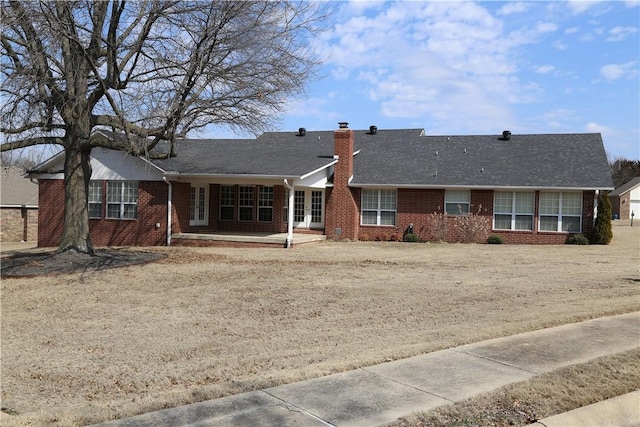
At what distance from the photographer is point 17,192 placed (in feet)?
132

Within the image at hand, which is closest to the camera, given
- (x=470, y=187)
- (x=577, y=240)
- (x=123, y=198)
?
(x=577, y=240)

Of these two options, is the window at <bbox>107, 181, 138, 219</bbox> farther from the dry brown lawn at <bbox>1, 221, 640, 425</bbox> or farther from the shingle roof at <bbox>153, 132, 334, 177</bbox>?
the dry brown lawn at <bbox>1, 221, 640, 425</bbox>

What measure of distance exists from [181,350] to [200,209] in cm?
1875

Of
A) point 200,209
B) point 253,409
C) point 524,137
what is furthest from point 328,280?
point 524,137

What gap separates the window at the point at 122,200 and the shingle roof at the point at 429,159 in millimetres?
1733

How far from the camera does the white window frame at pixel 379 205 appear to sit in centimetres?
2650

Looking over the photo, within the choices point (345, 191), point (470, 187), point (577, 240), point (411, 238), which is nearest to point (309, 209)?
point (345, 191)

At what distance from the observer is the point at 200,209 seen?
26.7 metres

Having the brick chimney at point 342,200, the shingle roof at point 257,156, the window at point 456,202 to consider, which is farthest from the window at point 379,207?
the shingle roof at point 257,156

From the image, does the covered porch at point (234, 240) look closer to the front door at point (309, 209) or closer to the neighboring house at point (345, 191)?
the neighboring house at point (345, 191)

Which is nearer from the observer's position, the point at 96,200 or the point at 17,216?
the point at 96,200

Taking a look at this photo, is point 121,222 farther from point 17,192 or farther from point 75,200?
point 17,192

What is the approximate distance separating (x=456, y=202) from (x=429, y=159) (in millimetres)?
3303

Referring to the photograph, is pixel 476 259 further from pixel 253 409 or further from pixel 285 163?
pixel 253 409
